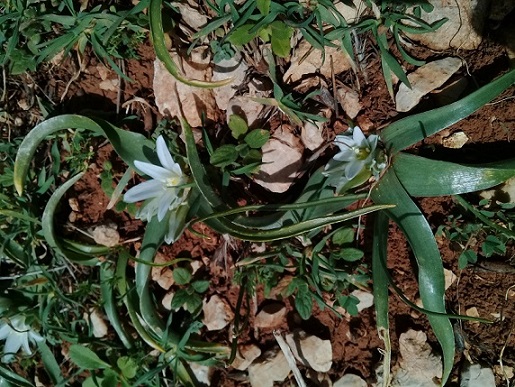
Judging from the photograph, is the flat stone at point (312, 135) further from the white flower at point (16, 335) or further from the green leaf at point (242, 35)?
the white flower at point (16, 335)

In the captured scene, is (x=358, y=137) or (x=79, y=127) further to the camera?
(x=79, y=127)

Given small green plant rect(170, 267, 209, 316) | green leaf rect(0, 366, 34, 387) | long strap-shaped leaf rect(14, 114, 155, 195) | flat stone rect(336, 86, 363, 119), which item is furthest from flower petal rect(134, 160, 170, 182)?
green leaf rect(0, 366, 34, 387)

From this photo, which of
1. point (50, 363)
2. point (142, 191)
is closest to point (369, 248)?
point (142, 191)

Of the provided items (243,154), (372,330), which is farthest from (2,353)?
(372,330)

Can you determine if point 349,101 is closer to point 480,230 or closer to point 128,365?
point 480,230

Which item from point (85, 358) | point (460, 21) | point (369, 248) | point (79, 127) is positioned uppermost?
point (460, 21)
